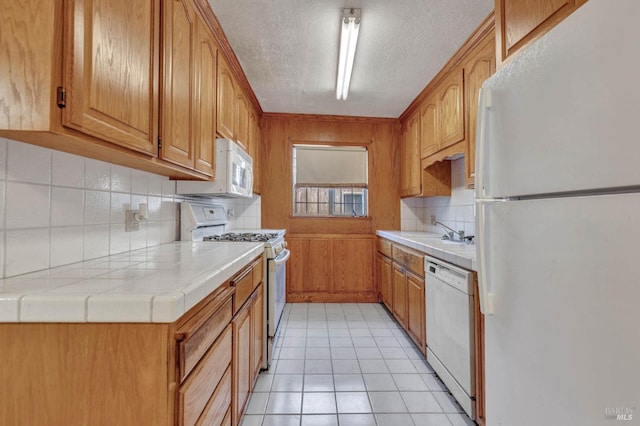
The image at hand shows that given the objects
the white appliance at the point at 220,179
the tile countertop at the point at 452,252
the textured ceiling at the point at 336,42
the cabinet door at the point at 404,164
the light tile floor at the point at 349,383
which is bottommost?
the light tile floor at the point at 349,383

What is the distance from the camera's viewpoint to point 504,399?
3.02 feet

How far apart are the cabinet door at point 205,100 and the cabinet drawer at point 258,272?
69 cm

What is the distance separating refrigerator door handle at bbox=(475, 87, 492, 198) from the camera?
3.19 feet

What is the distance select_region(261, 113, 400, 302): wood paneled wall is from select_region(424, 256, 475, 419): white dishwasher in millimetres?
1533

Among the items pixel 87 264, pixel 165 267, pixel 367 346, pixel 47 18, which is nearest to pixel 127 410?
pixel 165 267

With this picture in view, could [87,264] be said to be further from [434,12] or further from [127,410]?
[434,12]

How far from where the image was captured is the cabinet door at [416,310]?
6.85ft

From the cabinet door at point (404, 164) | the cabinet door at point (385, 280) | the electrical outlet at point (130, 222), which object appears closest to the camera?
the electrical outlet at point (130, 222)

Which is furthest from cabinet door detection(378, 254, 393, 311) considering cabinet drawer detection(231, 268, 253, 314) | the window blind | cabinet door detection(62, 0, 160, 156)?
cabinet door detection(62, 0, 160, 156)

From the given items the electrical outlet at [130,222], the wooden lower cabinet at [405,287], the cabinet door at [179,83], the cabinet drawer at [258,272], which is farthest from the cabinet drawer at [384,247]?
the electrical outlet at [130,222]

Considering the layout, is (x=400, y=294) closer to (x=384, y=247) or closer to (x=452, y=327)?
(x=384, y=247)

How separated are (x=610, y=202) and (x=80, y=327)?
4.11ft

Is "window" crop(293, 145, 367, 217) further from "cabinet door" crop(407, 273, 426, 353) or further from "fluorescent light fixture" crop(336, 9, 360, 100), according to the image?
"cabinet door" crop(407, 273, 426, 353)

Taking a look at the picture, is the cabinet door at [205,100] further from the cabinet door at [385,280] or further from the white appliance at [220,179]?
the cabinet door at [385,280]
